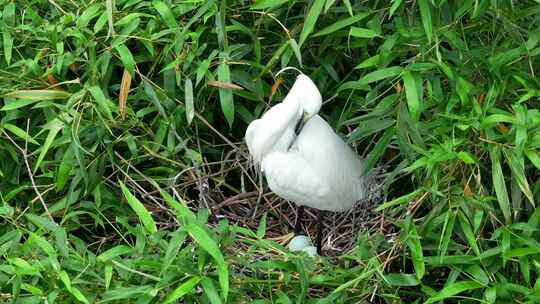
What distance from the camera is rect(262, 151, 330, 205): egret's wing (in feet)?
7.56

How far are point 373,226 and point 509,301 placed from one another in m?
0.54

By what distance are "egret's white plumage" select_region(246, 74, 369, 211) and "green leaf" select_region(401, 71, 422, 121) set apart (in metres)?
0.28

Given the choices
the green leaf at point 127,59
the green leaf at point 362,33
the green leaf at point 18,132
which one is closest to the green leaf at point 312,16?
the green leaf at point 362,33

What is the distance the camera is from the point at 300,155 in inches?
92.4

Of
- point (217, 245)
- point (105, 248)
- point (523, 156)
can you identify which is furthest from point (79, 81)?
point (523, 156)

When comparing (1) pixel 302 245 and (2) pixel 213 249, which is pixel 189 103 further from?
(2) pixel 213 249

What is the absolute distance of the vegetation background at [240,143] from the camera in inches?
77.3

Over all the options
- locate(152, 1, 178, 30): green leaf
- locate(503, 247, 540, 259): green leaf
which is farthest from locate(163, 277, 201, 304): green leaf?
locate(152, 1, 178, 30): green leaf

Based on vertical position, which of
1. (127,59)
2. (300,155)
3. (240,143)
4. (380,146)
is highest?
(127,59)

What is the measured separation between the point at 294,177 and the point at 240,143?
335mm

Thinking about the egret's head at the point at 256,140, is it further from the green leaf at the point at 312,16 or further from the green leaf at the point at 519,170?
the green leaf at the point at 519,170

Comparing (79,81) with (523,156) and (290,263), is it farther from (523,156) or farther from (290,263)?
(523,156)

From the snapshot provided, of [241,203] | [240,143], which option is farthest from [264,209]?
[240,143]

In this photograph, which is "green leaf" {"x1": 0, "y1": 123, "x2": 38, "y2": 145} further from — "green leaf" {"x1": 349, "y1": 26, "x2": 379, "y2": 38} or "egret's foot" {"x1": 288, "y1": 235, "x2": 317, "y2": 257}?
"green leaf" {"x1": 349, "y1": 26, "x2": 379, "y2": 38}
